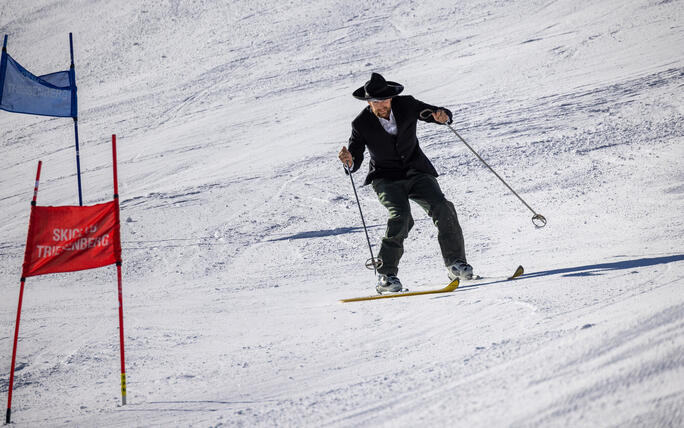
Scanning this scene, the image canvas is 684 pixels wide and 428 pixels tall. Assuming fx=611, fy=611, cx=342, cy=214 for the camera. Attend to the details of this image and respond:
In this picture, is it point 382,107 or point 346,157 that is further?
point 346,157

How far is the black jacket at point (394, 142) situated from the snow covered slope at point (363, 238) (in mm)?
1102

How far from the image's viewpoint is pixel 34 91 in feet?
30.5

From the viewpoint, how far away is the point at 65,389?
4.10m

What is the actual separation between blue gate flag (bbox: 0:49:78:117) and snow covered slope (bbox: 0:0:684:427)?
198cm

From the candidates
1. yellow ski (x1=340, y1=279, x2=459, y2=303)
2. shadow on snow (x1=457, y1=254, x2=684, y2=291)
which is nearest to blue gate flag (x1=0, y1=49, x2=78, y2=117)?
yellow ski (x1=340, y1=279, x2=459, y2=303)

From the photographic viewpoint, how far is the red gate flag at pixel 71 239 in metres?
3.84

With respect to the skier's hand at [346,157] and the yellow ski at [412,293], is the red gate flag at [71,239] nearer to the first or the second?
the skier's hand at [346,157]

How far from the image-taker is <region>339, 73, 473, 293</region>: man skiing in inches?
196

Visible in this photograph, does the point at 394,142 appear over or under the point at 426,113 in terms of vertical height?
under

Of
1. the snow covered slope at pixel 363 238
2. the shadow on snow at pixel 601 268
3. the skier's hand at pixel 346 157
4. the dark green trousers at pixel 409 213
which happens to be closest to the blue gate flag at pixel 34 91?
the snow covered slope at pixel 363 238

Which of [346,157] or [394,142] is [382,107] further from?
[346,157]

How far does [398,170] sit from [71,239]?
262cm

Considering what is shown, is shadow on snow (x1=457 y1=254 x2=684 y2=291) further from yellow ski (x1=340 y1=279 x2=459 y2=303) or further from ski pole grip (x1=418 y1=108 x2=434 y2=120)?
ski pole grip (x1=418 y1=108 x2=434 y2=120)

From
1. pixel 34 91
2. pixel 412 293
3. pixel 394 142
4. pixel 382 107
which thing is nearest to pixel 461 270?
pixel 412 293
